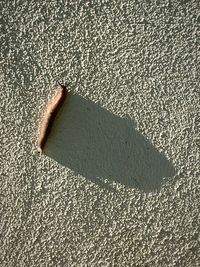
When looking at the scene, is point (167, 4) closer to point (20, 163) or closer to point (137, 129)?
point (137, 129)

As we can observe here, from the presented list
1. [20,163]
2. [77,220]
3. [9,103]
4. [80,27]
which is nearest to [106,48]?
[80,27]

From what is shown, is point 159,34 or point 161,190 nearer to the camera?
point 159,34

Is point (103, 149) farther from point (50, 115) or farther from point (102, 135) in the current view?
point (50, 115)

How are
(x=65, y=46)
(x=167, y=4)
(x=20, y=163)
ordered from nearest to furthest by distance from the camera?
1. (x=167, y=4)
2. (x=65, y=46)
3. (x=20, y=163)

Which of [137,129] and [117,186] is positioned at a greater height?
[137,129]
